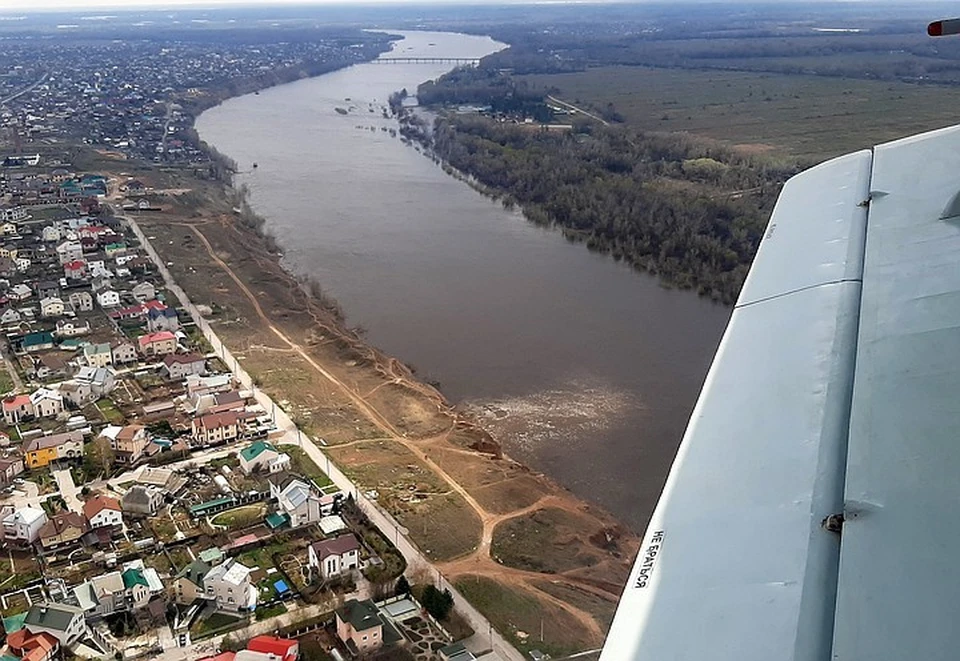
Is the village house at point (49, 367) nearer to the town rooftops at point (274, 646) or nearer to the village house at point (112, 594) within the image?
the village house at point (112, 594)

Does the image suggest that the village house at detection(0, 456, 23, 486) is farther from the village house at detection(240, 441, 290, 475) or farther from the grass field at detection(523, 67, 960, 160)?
the grass field at detection(523, 67, 960, 160)

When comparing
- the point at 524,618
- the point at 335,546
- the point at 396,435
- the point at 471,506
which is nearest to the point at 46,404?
the point at 396,435

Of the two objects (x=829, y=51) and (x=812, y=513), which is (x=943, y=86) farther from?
(x=812, y=513)

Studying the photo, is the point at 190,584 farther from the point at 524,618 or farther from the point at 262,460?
the point at 524,618

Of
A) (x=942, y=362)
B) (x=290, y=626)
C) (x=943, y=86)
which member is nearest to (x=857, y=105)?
(x=943, y=86)

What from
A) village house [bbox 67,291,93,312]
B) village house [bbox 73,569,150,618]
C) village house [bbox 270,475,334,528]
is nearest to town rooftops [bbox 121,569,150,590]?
village house [bbox 73,569,150,618]
